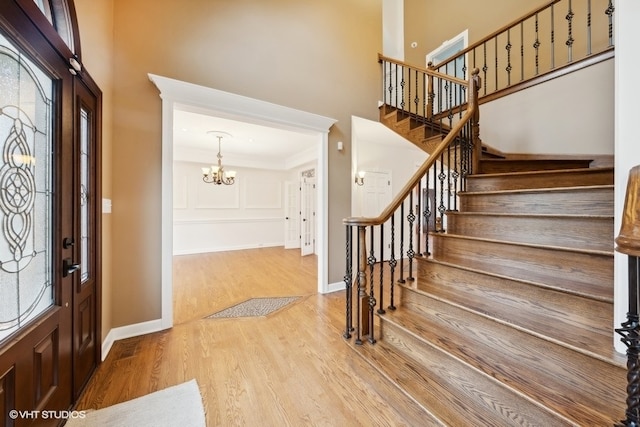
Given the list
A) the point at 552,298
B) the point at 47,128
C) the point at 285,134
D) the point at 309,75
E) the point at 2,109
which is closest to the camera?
the point at 2,109

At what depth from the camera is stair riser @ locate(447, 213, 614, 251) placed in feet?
4.83

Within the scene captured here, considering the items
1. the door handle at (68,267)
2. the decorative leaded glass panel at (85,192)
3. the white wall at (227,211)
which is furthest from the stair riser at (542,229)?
the white wall at (227,211)

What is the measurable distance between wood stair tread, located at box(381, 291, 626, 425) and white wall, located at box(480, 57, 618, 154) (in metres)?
2.63

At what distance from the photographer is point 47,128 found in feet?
4.02

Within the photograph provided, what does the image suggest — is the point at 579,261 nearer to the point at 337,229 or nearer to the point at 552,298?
the point at 552,298

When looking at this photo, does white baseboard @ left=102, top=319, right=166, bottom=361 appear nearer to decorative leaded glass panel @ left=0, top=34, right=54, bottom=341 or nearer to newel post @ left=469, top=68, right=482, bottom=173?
decorative leaded glass panel @ left=0, top=34, right=54, bottom=341

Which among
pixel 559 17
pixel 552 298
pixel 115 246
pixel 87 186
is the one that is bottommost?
pixel 552 298

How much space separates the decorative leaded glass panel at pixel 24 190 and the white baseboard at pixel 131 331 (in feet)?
3.44

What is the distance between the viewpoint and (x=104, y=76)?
1949 millimetres

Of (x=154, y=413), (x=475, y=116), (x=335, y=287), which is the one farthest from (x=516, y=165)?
(x=154, y=413)

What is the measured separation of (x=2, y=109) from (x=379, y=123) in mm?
3623

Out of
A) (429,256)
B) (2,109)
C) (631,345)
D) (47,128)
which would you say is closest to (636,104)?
(631,345)

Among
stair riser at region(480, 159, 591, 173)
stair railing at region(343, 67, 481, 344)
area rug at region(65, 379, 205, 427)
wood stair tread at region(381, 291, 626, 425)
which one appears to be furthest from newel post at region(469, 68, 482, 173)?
area rug at region(65, 379, 205, 427)

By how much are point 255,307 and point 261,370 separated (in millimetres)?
1125
